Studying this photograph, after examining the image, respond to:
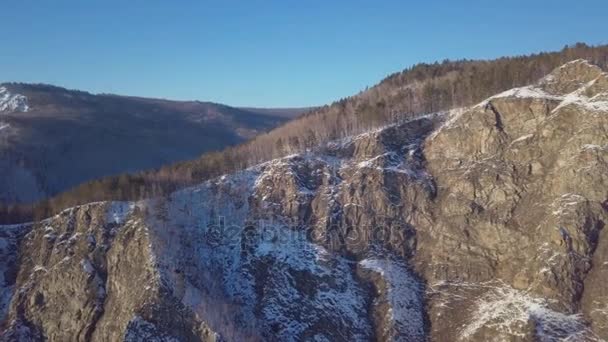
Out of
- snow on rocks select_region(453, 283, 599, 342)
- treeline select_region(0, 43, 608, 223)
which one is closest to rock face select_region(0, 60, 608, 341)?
snow on rocks select_region(453, 283, 599, 342)

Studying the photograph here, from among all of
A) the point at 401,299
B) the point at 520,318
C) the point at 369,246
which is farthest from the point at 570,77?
the point at 401,299

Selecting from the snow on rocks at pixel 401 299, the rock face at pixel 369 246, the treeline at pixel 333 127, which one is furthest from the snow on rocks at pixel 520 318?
the treeline at pixel 333 127

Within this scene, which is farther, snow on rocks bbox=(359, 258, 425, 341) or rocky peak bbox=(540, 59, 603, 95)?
rocky peak bbox=(540, 59, 603, 95)

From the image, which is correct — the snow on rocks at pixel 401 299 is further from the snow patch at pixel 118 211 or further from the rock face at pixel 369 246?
the snow patch at pixel 118 211

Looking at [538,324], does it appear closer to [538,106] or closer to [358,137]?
[538,106]

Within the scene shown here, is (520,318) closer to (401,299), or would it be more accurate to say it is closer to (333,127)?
(401,299)

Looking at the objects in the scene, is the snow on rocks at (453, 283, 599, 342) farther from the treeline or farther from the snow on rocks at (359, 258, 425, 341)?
the treeline

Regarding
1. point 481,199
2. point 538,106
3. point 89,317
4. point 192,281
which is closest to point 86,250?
point 89,317
